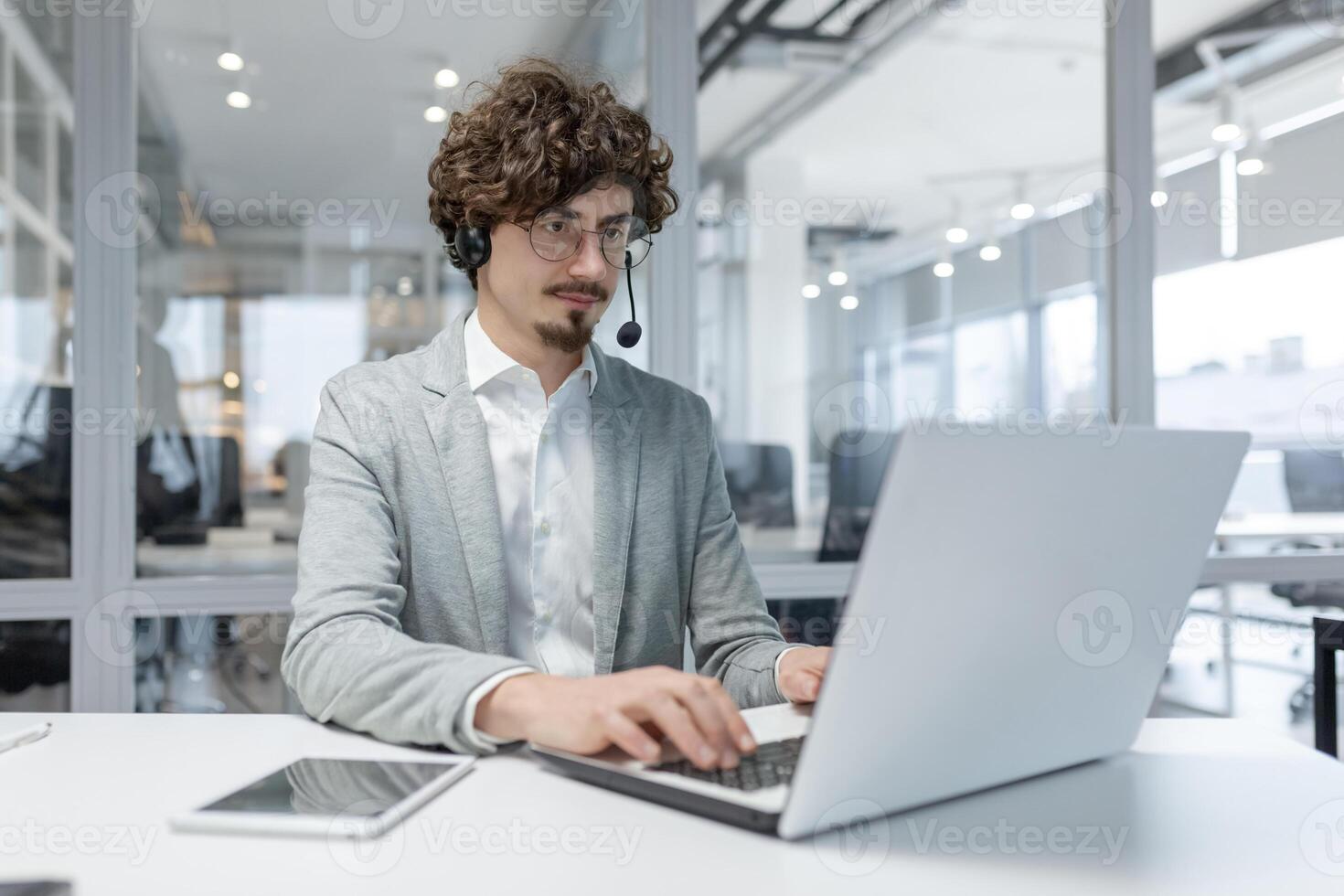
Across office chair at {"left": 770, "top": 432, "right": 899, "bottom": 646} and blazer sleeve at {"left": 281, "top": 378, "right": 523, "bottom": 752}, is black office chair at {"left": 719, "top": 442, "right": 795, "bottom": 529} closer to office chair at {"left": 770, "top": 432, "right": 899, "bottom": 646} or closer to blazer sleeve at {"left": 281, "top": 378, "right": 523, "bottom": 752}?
office chair at {"left": 770, "top": 432, "right": 899, "bottom": 646}

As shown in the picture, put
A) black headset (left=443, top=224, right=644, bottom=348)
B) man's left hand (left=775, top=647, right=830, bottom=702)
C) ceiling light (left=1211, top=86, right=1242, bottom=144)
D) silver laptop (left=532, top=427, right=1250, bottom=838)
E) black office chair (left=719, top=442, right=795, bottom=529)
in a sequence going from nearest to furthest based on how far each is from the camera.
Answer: silver laptop (left=532, top=427, right=1250, bottom=838) < man's left hand (left=775, top=647, right=830, bottom=702) < black headset (left=443, top=224, right=644, bottom=348) < black office chair (left=719, top=442, right=795, bottom=529) < ceiling light (left=1211, top=86, right=1242, bottom=144)

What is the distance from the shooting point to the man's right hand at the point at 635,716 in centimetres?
74

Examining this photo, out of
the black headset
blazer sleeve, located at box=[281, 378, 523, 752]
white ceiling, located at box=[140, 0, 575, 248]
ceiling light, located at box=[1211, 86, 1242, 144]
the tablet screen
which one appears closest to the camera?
the tablet screen

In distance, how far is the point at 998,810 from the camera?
754mm

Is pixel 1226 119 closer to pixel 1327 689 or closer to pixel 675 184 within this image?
pixel 675 184

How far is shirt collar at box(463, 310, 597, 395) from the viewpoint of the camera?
1.41 meters

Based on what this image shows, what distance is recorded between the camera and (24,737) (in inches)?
37.0

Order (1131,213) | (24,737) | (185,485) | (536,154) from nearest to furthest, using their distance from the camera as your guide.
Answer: (24,737) → (536,154) → (185,485) → (1131,213)

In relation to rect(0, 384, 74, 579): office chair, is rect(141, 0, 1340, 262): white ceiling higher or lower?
higher
